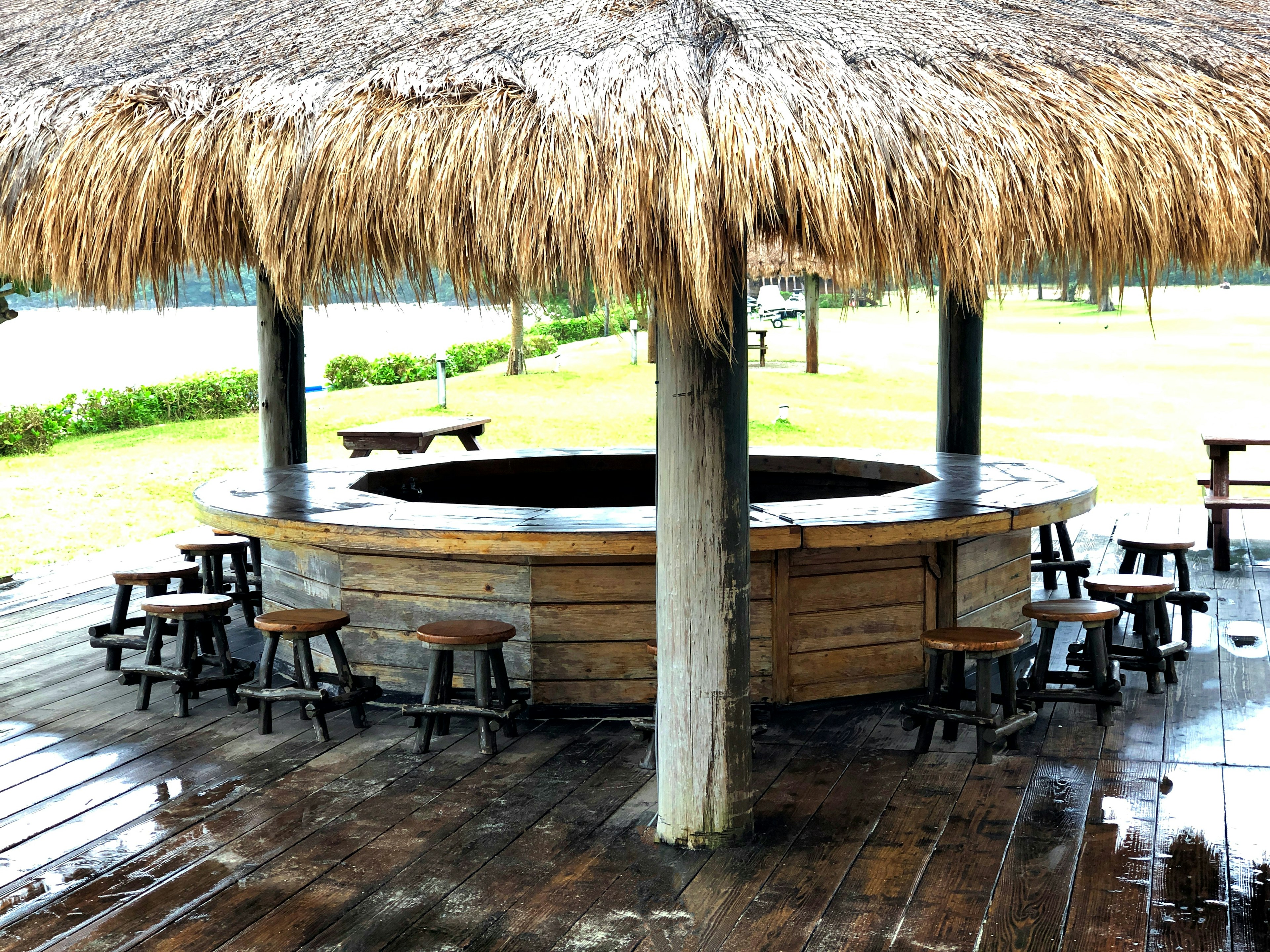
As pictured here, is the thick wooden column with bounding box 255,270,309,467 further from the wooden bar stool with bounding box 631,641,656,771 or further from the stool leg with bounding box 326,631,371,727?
the wooden bar stool with bounding box 631,641,656,771

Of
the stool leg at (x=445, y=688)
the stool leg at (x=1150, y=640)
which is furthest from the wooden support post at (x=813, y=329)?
the stool leg at (x=445, y=688)

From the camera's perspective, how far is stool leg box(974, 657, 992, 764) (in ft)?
13.3

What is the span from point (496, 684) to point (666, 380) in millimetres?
1641

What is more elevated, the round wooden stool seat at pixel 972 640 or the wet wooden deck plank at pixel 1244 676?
the round wooden stool seat at pixel 972 640

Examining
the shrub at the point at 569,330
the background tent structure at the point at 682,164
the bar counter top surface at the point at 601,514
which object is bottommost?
the bar counter top surface at the point at 601,514

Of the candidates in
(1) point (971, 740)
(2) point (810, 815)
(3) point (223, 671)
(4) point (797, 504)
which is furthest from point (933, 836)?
(3) point (223, 671)

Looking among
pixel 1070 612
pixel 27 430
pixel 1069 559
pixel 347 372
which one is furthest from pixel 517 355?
pixel 1070 612

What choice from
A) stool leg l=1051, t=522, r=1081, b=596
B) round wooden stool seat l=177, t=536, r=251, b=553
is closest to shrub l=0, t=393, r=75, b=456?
round wooden stool seat l=177, t=536, r=251, b=553

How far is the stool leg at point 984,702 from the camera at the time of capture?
13.3 feet

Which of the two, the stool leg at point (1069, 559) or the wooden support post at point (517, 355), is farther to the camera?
the wooden support post at point (517, 355)

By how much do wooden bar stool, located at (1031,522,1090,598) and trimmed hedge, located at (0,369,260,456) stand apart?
37.2 feet

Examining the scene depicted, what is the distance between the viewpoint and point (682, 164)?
106 inches

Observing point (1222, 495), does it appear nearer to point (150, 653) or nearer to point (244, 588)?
point (244, 588)

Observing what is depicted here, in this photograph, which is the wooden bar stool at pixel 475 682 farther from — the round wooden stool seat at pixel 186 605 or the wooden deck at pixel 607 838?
the round wooden stool seat at pixel 186 605
